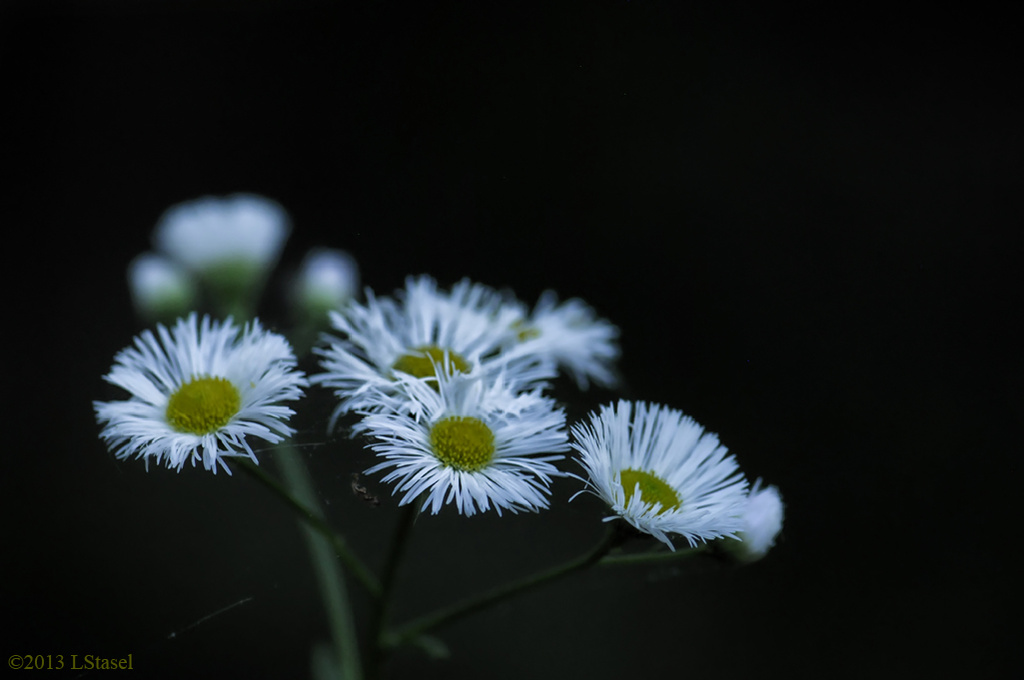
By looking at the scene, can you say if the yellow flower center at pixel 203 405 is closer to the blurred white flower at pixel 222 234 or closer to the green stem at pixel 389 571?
the green stem at pixel 389 571

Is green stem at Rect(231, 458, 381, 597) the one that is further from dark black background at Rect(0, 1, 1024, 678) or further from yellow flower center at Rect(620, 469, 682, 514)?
dark black background at Rect(0, 1, 1024, 678)

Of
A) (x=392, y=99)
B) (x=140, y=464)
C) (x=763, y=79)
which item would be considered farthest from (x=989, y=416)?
(x=140, y=464)

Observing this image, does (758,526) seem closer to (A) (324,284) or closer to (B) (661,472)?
(B) (661,472)

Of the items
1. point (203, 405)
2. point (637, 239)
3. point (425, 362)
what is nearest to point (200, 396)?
point (203, 405)

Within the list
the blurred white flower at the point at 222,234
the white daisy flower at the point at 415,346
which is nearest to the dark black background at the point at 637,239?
the blurred white flower at the point at 222,234

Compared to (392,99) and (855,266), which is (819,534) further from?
(392,99)
